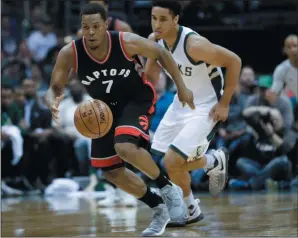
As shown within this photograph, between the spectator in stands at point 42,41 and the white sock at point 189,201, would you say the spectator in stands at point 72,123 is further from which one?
the white sock at point 189,201

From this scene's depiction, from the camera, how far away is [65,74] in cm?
672

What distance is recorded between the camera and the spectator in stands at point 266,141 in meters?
12.7

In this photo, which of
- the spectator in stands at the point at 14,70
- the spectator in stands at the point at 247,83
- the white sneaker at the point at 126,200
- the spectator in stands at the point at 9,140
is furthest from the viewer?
the spectator in stands at the point at 14,70


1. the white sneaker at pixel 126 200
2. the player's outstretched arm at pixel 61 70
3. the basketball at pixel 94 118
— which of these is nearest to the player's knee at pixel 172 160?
the basketball at pixel 94 118

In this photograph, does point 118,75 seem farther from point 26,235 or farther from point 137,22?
point 137,22

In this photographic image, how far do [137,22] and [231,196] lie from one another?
5792 mm

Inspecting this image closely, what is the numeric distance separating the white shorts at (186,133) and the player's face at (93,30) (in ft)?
4.33

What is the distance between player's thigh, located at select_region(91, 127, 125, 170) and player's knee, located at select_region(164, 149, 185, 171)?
22.3 inches

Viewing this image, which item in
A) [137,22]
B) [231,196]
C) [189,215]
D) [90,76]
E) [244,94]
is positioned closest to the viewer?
[90,76]

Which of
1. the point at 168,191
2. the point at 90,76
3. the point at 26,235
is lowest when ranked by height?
the point at 26,235

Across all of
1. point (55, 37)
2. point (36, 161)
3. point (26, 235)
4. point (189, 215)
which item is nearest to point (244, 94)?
point (36, 161)

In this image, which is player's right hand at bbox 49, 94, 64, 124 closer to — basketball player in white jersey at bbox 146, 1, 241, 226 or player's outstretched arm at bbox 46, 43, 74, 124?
player's outstretched arm at bbox 46, 43, 74, 124

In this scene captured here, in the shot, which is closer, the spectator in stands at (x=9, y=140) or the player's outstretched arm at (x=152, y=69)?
the player's outstretched arm at (x=152, y=69)

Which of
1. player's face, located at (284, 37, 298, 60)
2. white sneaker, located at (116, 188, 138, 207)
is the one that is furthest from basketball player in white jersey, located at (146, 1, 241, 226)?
player's face, located at (284, 37, 298, 60)
